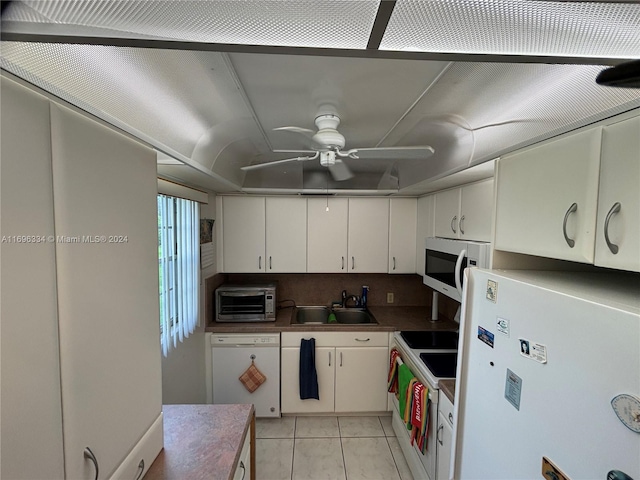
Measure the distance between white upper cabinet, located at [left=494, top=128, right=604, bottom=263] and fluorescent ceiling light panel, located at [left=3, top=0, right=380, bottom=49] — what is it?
29.1 inches

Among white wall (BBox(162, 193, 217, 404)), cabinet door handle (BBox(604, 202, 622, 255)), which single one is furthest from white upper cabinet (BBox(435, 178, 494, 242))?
white wall (BBox(162, 193, 217, 404))

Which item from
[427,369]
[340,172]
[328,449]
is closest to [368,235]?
[340,172]

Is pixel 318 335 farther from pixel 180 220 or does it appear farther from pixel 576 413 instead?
pixel 576 413

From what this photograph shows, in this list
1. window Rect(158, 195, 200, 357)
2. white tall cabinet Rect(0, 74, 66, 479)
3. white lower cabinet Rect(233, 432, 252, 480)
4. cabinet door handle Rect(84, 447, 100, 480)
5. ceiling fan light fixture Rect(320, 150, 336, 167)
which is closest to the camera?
white tall cabinet Rect(0, 74, 66, 479)

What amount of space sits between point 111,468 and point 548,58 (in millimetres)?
1576

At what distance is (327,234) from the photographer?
2.75 m

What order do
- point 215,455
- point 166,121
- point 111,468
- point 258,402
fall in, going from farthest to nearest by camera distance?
point 258,402 → point 166,121 → point 215,455 → point 111,468

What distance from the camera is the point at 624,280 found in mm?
887

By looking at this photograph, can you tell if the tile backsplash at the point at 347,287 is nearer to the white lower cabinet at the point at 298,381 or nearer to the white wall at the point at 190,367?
the white lower cabinet at the point at 298,381

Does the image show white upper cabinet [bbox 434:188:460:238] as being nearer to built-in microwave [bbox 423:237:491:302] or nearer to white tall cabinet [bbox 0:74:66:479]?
built-in microwave [bbox 423:237:491:302]

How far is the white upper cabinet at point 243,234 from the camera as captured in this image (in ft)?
8.74

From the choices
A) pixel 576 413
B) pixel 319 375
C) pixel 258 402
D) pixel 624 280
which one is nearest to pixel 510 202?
pixel 624 280

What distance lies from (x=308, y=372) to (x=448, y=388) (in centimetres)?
127

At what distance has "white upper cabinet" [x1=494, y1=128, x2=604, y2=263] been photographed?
766mm
